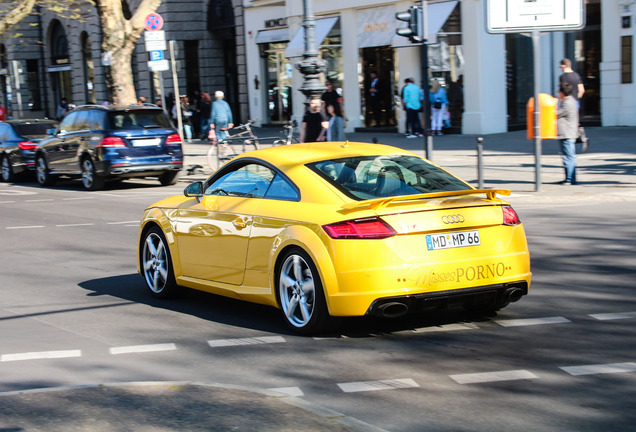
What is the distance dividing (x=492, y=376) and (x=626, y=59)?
23.3 m

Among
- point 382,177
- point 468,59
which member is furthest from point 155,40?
point 382,177

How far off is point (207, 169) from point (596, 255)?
48.5ft

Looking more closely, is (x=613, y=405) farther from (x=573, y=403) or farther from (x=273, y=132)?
(x=273, y=132)

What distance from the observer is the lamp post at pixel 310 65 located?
19.5m

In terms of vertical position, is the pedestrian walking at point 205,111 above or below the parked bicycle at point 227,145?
above

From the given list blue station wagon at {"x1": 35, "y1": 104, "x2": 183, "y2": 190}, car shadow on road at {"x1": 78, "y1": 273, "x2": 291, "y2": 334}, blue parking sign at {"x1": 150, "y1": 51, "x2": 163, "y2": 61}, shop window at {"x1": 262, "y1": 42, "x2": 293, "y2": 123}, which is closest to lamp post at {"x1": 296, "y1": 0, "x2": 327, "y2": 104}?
blue station wagon at {"x1": 35, "y1": 104, "x2": 183, "y2": 190}

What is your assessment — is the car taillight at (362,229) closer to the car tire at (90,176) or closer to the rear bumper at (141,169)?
the rear bumper at (141,169)

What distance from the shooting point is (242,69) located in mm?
39250

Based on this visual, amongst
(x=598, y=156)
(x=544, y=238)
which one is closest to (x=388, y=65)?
(x=598, y=156)

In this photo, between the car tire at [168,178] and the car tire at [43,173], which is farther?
the car tire at [43,173]

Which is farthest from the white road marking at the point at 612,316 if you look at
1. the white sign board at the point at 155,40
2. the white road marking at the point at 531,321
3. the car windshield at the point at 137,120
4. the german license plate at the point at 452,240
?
the white sign board at the point at 155,40

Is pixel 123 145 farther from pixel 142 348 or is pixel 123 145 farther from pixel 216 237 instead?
pixel 142 348

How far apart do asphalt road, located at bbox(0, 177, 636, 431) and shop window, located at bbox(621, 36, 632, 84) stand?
17751 millimetres

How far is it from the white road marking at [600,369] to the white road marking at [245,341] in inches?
79.9
